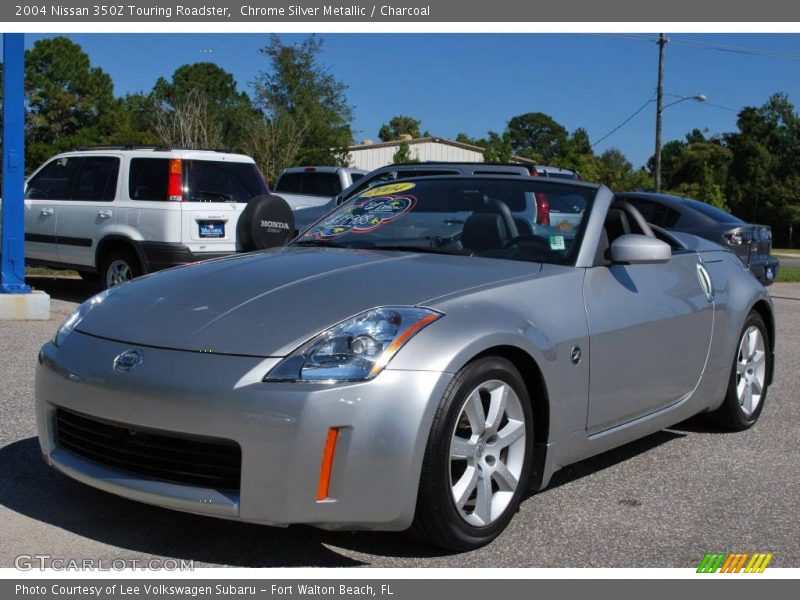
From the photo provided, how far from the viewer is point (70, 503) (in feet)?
13.0

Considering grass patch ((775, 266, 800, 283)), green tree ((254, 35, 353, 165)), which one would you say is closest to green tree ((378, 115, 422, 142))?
green tree ((254, 35, 353, 165))

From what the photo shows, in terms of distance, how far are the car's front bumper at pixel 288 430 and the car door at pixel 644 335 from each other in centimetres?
112

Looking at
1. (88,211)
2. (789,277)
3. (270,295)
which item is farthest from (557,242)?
(789,277)

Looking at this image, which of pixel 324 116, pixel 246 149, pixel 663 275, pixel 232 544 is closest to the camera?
pixel 232 544

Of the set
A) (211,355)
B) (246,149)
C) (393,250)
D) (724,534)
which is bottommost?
(724,534)

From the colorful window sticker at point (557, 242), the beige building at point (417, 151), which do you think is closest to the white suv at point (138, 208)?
the colorful window sticker at point (557, 242)

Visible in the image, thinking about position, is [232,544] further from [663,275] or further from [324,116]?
[324,116]

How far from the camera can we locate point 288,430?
10.3 ft

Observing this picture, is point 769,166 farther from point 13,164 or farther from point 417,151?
point 13,164

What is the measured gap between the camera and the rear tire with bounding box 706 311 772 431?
554 cm

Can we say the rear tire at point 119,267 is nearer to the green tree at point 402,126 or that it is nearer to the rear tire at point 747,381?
the rear tire at point 747,381

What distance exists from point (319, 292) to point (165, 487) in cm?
94

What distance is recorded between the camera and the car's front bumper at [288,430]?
315 centimetres

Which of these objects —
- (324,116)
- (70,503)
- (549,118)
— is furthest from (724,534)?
(549,118)
